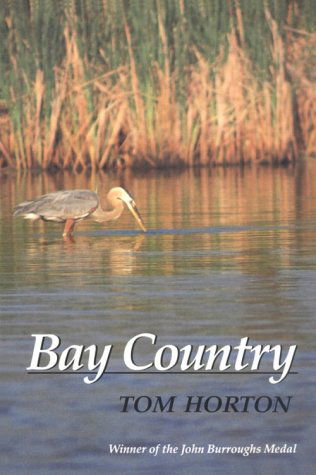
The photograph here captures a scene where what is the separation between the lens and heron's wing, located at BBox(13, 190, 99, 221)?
14.7m

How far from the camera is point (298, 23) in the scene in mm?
26062

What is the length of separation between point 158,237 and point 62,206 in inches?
38.4

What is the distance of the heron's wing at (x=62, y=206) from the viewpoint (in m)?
14.7

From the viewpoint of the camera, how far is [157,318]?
9258mm

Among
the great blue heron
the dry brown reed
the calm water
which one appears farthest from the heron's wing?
the dry brown reed

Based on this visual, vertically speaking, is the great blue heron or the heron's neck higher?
the great blue heron

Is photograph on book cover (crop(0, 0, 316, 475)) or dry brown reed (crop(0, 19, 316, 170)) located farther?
dry brown reed (crop(0, 19, 316, 170))

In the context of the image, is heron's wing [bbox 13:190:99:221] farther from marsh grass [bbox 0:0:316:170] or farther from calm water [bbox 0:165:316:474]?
marsh grass [bbox 0:0:316:170]

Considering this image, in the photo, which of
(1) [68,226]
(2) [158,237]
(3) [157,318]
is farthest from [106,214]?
(3) [157,318]

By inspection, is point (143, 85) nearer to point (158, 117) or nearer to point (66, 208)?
point (158, 117)

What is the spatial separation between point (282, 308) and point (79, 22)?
50.0ft

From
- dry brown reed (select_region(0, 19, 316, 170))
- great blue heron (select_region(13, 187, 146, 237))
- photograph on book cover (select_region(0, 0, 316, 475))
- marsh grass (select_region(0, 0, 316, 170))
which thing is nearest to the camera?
photograph on book cover (select_region(0, 0, 316, 475))

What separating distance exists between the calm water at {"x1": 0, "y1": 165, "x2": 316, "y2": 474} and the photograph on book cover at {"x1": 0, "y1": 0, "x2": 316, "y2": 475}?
0.02 m

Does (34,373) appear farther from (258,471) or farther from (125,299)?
(125,299)
